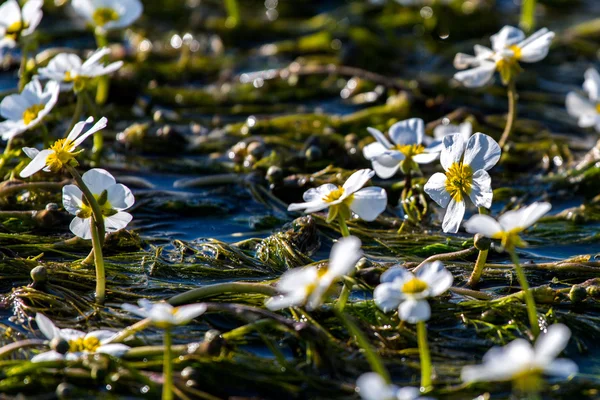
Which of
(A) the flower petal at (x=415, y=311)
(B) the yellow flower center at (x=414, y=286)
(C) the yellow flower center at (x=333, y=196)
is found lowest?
(A) the flower petal at (x=415, y=311)

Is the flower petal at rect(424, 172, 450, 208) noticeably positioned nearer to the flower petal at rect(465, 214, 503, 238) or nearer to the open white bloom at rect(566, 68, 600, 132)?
the flower petal at rect(465, 214, 503, 238)

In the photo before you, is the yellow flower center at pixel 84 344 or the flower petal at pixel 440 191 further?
the flower petal at pixel 440 191

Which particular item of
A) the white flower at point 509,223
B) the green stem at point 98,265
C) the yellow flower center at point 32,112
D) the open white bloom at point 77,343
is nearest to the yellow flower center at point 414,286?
the white flower at point 509,223

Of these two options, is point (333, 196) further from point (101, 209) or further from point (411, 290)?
point (101, 209)

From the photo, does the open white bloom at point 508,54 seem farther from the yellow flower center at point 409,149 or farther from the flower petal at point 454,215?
the flower petal at point 454,215

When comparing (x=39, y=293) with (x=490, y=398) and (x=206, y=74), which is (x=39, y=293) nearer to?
(x=490, y=398)

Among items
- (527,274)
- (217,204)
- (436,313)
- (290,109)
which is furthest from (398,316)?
(290,109)

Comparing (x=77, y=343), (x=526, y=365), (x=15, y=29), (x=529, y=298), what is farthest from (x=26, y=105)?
(x=526, y=365)
